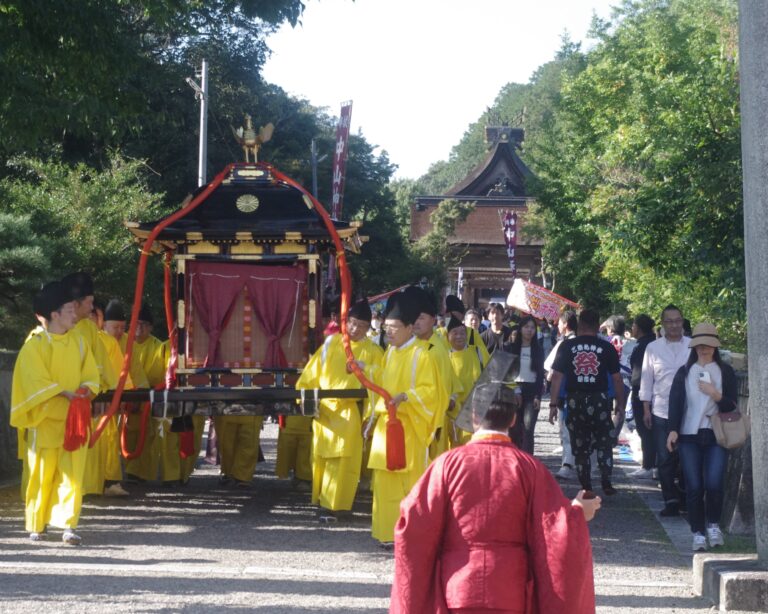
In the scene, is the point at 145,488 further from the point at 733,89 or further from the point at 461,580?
the point at 733,89

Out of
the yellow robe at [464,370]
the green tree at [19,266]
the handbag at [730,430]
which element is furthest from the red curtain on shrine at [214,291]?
the handbag at [730,430]

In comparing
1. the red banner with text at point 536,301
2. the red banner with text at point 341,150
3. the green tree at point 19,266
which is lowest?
the green tree at point 19,266

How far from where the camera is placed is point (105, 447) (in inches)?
421

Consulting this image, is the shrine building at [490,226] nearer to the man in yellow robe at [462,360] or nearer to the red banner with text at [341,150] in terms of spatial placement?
the red banner with text at [341,150]

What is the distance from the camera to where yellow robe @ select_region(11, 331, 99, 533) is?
8.32 m

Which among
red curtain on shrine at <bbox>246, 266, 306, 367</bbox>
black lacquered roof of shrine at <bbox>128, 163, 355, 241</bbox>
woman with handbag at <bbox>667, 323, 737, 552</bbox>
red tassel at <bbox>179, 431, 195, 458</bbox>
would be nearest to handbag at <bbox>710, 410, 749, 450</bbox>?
woman with handbag at <bbox>667, 323, 737, 552</bbox>

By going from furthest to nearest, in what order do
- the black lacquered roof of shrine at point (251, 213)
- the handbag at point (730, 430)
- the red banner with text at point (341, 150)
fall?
the red banner with text at point (341, 150), the black lacquered roof of shrine at point (251, 213), the handbag at point (730, 430)

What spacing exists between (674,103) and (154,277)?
8505 millimetres

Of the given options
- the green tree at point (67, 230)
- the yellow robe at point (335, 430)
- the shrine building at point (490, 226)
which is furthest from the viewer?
the shrine building at point (490, 226)

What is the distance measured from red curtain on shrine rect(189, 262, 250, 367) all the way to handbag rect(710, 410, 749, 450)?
16.2 ft

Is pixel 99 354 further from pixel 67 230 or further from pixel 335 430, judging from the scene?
pixel 67 230

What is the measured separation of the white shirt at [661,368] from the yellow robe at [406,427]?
9.00ft

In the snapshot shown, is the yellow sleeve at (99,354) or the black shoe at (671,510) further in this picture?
the black shoe at (671,510)

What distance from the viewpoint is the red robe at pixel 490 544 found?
4.04 meters
